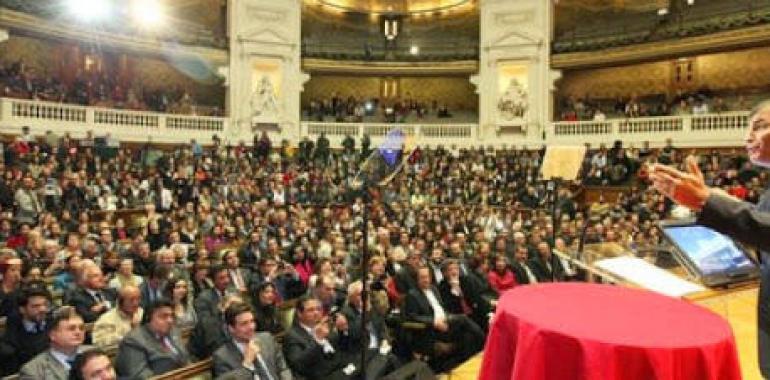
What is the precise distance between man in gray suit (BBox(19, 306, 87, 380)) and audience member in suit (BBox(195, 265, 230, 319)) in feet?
3.68

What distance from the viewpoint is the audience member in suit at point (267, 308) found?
15.3ft

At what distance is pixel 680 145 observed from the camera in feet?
52.1

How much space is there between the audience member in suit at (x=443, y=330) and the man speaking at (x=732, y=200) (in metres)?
3.36

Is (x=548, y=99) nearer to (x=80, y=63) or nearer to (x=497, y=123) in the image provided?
(x=497, y=123)

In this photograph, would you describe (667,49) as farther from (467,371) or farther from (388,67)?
(467,371)

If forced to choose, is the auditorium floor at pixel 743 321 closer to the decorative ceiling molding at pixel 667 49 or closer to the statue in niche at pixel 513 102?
the decorative ceiling molding at pixel 667 49

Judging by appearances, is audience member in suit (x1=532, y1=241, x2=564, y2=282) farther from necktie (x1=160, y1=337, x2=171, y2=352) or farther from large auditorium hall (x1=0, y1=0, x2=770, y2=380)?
necktie (x1=160, y1=337, x2=171, y2=352)

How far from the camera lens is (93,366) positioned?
10.0ft

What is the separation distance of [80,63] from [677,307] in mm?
21294

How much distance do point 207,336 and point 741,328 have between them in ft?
11.3

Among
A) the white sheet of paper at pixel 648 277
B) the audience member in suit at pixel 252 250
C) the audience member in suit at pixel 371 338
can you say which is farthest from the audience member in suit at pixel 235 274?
the white sheet of paper at pixel 648 277

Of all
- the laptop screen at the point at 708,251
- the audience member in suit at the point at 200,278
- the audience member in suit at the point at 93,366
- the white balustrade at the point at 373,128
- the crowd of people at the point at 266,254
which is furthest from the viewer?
the white balustrade at the point at 373,128

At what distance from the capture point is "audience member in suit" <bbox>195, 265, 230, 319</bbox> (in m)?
4.84

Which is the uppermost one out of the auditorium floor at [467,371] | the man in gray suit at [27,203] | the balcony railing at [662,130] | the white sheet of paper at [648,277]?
the balcony railing at [662,130]
